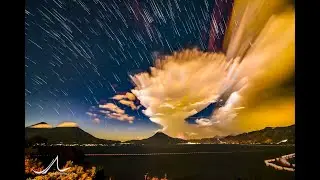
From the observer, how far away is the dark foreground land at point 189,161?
7.86 ft

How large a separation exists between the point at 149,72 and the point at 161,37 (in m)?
0.20

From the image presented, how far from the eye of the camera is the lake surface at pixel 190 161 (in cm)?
239

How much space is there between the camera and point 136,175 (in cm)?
240

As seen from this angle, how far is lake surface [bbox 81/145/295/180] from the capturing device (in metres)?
2.39

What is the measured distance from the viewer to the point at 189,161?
244 cm

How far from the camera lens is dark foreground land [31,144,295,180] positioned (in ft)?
7.86

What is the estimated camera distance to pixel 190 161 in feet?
8.00
